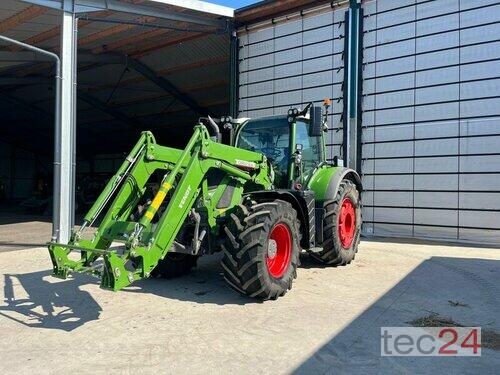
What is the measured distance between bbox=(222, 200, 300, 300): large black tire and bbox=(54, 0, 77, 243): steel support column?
18.6 ft

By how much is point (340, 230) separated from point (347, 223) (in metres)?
0.53

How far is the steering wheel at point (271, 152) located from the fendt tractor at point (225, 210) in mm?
17

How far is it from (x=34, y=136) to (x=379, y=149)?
28.0 meters

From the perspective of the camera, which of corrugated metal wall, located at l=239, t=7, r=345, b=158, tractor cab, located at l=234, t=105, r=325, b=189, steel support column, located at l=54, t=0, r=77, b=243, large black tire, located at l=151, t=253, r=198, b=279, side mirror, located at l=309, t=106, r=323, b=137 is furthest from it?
corrugated metal wall, located at l=239, t=7, r=345, b=158

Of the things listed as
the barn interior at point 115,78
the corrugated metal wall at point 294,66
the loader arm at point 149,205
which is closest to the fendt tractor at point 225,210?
the loader arm at point 149,205

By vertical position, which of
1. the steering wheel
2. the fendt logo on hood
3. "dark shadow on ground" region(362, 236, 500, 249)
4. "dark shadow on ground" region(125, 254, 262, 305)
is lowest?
"dark shadow on ground" region(125, 254, 262, 305)

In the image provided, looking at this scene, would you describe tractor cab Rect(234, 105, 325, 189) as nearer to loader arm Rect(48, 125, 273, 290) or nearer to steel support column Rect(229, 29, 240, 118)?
loader arm Rect(48, 125, 273, 290)

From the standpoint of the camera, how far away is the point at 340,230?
7.70 metres

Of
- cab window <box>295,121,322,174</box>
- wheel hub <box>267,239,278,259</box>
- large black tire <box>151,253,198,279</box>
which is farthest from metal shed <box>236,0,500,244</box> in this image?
wheel hub <box>267,239,278,259</box>

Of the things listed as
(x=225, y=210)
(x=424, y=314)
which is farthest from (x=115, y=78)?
(x=424, y=314)

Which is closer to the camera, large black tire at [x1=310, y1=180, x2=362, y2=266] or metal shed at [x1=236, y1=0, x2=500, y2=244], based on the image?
large black tire at [x1=310, y1=180, x2=362, y2=266]

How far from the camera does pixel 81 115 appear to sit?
25.9m

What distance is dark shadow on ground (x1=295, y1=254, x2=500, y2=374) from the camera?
3.80 m

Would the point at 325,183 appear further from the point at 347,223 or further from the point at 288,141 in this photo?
the point at 347,223
